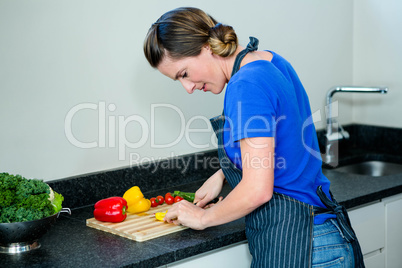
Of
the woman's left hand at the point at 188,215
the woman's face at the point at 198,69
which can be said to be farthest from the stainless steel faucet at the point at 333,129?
the woman's face at the point at 198,69

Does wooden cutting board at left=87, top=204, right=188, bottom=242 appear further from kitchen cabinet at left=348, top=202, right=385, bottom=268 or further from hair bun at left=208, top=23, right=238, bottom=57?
kitchen cabinet at left=348, top=202, right=385, bottom=268

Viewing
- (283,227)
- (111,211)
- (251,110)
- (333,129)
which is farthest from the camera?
(333,129)

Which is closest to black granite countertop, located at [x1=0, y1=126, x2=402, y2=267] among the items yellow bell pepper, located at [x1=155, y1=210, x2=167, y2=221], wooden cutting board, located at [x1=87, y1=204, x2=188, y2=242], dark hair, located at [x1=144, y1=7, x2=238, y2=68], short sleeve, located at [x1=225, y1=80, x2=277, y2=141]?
wooden cutting board, located at [x1=87, y1=204, x2=188, y2=242]

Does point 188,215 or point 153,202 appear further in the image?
point 153,202

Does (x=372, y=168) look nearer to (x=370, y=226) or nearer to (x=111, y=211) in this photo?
(x=370, y=226)

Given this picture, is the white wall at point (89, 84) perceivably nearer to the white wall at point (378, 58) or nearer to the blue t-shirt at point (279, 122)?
the white wall at point (378, 58)

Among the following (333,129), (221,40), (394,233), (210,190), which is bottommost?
(394,233)

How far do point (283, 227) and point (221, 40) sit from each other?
57cm

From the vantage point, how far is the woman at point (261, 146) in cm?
142

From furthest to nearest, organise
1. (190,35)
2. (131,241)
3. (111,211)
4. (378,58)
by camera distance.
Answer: (378,58) < (111,211) < (131,241) < (190,35)

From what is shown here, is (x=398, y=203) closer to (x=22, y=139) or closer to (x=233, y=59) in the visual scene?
(x=233, y=59)

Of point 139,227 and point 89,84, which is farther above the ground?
point 89,84

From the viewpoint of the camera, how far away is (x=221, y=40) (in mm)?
1524

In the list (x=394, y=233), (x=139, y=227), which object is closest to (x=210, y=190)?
(x=139, y=227)
